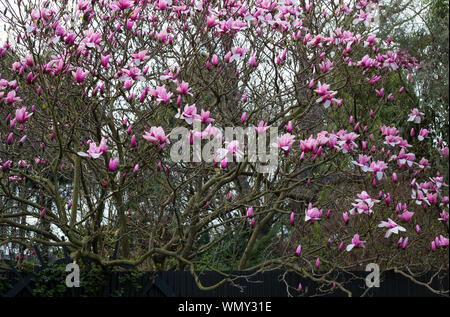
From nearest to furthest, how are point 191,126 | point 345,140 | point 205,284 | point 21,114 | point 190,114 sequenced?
point 190,114, point 21,114, point 345,140, point 191,126, point 205,284

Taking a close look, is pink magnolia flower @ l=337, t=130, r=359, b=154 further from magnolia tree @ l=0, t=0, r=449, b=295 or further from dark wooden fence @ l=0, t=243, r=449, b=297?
dark wooden fence @ l=0, t=243, r=449, b=297

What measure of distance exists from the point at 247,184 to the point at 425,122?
10.2 feet

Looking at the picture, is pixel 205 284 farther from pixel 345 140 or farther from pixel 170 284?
pixel 345 140

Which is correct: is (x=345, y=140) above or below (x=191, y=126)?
below

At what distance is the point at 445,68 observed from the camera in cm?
503

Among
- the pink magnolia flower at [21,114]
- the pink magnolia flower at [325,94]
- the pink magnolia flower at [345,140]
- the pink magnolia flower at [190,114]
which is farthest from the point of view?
the pink magnolia flower at [345,140]

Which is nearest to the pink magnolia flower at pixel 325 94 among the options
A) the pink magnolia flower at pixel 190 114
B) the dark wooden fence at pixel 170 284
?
the pink magnolia flower at pixel 190 114

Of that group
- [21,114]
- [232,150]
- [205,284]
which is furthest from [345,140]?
[21,114]

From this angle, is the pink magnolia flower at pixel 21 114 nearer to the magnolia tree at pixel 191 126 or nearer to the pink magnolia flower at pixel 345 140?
the magnolia tree at pixel 191 126

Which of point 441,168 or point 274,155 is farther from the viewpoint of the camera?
point 274,155
